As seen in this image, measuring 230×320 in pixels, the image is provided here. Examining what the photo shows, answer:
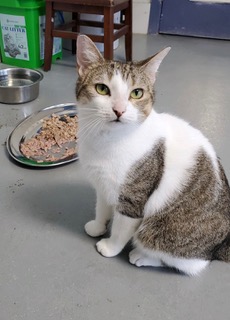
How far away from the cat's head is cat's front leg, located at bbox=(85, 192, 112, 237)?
369 millimetres

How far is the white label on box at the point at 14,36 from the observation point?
220 centimetres

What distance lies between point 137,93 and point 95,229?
0.54 metres

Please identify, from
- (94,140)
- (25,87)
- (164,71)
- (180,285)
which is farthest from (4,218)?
(164,71)

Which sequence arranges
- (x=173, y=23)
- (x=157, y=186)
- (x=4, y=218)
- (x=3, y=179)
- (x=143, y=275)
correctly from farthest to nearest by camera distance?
(x=173, y=23), (x=3, y=179), (x=4, y=218), (x=143, y=275), (x=157, y=186)

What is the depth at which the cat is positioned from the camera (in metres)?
0.80

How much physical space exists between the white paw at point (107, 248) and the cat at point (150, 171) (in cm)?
5

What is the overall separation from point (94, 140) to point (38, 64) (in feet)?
5.99

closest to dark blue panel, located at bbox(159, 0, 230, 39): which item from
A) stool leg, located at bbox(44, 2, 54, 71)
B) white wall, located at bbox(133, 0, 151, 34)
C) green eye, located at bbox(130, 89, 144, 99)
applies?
white wall, located at bbox(133, 0, 151, 34)

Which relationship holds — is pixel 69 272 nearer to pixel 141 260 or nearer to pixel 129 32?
pixel 141 260

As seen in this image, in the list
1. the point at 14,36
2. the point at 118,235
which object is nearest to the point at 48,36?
the point at 14,36

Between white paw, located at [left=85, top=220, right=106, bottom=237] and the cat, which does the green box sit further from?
white paw, located at [left=85, top=220, right=106, bottom=237]

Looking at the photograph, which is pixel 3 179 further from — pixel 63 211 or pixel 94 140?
pixel 94 140

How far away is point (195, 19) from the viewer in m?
3.36

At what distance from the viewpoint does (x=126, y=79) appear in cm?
77
